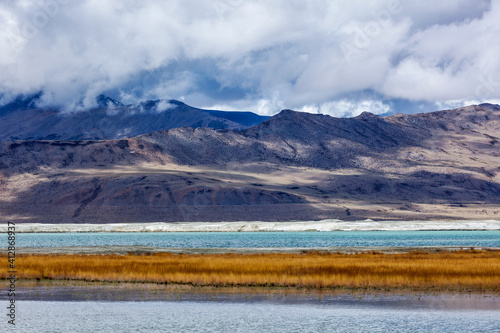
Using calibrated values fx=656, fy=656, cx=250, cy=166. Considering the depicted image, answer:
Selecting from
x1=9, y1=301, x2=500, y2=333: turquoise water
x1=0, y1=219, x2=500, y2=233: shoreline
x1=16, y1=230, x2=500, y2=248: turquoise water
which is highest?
x1=0, y1=219, x2=500, y2=233: shoreline

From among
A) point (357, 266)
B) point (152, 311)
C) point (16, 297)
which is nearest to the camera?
point (152, 311)

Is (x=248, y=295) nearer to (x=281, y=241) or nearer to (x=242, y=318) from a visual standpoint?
(x=242, y=318)

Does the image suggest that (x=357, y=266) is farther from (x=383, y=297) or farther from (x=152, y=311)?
(x=152, y=311)

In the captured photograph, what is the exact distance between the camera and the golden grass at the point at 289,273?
3797cm

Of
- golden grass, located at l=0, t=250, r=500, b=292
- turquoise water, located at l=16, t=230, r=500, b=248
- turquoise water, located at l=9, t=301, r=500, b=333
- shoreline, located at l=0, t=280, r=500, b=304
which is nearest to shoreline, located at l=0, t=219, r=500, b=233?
turquoise water, located at l=16, t=230, r=500, b=248

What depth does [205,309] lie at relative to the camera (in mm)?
30125

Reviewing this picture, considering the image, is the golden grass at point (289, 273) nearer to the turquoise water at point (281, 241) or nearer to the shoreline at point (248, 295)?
the shoreline at point (248, 295)

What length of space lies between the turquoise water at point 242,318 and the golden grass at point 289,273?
7.09m

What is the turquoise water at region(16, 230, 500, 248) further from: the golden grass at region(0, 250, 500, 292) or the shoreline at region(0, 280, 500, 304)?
the shoreline at region(0, 280, 500, 304)

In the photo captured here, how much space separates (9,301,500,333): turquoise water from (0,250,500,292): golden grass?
709 centimetres

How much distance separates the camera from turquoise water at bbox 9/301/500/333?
25.8 meters

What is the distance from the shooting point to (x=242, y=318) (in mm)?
27922

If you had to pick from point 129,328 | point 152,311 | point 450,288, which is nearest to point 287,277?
point 450,288

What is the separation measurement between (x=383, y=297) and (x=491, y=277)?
8.74 m
